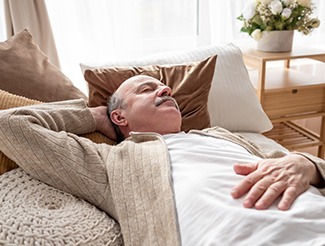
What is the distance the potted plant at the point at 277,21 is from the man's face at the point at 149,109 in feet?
3.69

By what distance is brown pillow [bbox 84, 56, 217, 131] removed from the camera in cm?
175

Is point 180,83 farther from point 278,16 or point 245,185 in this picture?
point 278,16

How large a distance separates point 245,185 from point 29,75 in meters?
0.98

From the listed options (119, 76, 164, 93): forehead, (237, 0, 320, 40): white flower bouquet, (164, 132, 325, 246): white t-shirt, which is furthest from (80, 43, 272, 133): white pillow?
(164, 132, 325, 246): white t-shirt

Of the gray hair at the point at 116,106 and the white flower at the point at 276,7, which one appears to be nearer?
the gray hair at the point at 116,106

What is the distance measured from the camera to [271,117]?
2.54 meters

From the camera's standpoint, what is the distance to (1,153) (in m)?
1.29

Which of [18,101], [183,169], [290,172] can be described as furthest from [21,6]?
[290,172]

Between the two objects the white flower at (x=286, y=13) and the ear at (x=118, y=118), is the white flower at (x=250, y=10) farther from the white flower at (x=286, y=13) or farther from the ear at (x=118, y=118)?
the ear at (x=118, y=118)

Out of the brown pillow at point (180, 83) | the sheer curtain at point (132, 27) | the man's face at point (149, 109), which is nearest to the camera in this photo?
the man's face at point (149, 109)

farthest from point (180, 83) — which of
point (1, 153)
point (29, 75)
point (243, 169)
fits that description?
point (1, 153)

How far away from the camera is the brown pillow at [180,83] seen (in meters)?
1.75

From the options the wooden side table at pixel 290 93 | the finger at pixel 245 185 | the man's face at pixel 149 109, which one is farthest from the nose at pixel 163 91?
the wooden side table at pixel 290 93

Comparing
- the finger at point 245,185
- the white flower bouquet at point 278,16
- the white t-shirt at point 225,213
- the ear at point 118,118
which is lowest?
the white t-shirt at point 225,213
